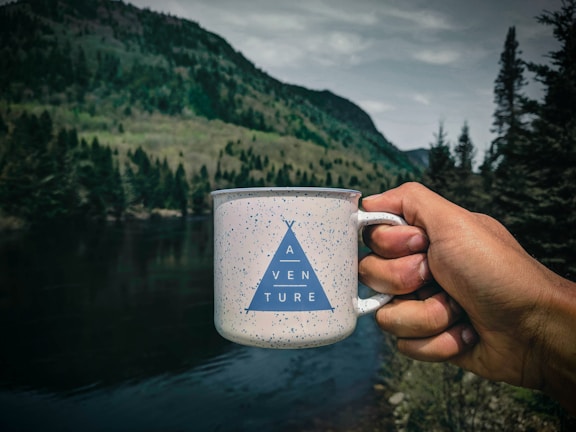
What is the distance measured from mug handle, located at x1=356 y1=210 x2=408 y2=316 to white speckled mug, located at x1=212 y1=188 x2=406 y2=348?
0.13 meters

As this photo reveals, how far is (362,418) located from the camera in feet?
41.0

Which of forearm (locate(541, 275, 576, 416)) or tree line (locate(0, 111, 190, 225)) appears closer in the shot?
forearm (locate(541, 275, 576, 416))

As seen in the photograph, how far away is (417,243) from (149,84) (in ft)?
452

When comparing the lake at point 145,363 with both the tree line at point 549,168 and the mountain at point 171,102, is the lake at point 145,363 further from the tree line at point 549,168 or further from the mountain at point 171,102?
the mountain at point 171,102

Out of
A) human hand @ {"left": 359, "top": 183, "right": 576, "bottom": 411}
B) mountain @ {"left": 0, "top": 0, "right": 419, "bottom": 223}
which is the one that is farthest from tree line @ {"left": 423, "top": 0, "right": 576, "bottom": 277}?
mountain @ {"left": 0, "top": 0, "right": 419, "bottom": 223}

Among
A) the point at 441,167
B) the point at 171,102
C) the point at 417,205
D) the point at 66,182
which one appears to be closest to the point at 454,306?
the point at 417,205

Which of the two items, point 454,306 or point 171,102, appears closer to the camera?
point 454,306

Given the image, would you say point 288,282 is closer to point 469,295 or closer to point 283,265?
point 283,265

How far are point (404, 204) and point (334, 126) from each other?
15498 cm

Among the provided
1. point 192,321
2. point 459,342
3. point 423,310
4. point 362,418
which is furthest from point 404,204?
point 192,321

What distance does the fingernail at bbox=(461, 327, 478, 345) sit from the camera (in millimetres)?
1512

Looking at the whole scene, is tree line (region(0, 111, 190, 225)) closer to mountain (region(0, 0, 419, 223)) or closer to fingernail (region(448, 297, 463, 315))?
mountain (region(0, 0, 419, 223))

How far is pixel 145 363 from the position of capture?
61.5ft

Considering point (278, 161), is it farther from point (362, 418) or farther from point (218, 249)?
point (218, 249)
